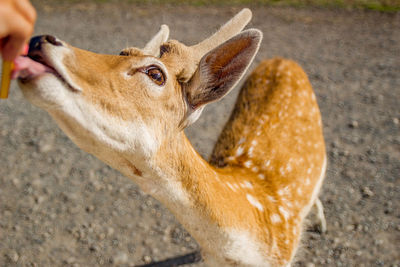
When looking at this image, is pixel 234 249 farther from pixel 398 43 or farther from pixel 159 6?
pixel 159 6

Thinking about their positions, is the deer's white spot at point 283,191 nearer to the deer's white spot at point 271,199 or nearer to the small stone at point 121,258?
the deer's white spot at point 271,199

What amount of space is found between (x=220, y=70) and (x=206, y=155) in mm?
2696

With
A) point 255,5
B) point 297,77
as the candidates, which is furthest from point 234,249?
point 255,5

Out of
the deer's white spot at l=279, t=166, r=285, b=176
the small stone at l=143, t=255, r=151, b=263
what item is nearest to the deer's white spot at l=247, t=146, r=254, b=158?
the deer's white spot at l=279, t=166, r=285, b=176

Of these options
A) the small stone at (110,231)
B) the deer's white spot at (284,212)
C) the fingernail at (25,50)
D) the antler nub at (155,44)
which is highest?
the fingernail at (25,50)

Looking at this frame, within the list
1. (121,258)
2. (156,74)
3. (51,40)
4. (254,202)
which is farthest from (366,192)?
(51,40)

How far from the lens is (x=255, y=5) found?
832 cm

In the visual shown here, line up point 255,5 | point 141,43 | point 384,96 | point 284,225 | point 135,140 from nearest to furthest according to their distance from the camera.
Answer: point 135,140, point 284,225, point 384,96, point 141,43, point 255,5

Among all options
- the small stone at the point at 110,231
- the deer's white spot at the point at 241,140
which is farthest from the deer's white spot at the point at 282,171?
the small stone at the point at 110,231

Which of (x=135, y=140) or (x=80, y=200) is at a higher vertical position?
(x=135, y=140)

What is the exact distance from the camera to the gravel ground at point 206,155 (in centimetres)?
351

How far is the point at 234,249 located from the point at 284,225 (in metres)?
0.50

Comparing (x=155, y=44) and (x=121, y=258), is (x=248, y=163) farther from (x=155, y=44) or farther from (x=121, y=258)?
(x=121, y=258)

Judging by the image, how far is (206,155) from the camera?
4.60m
